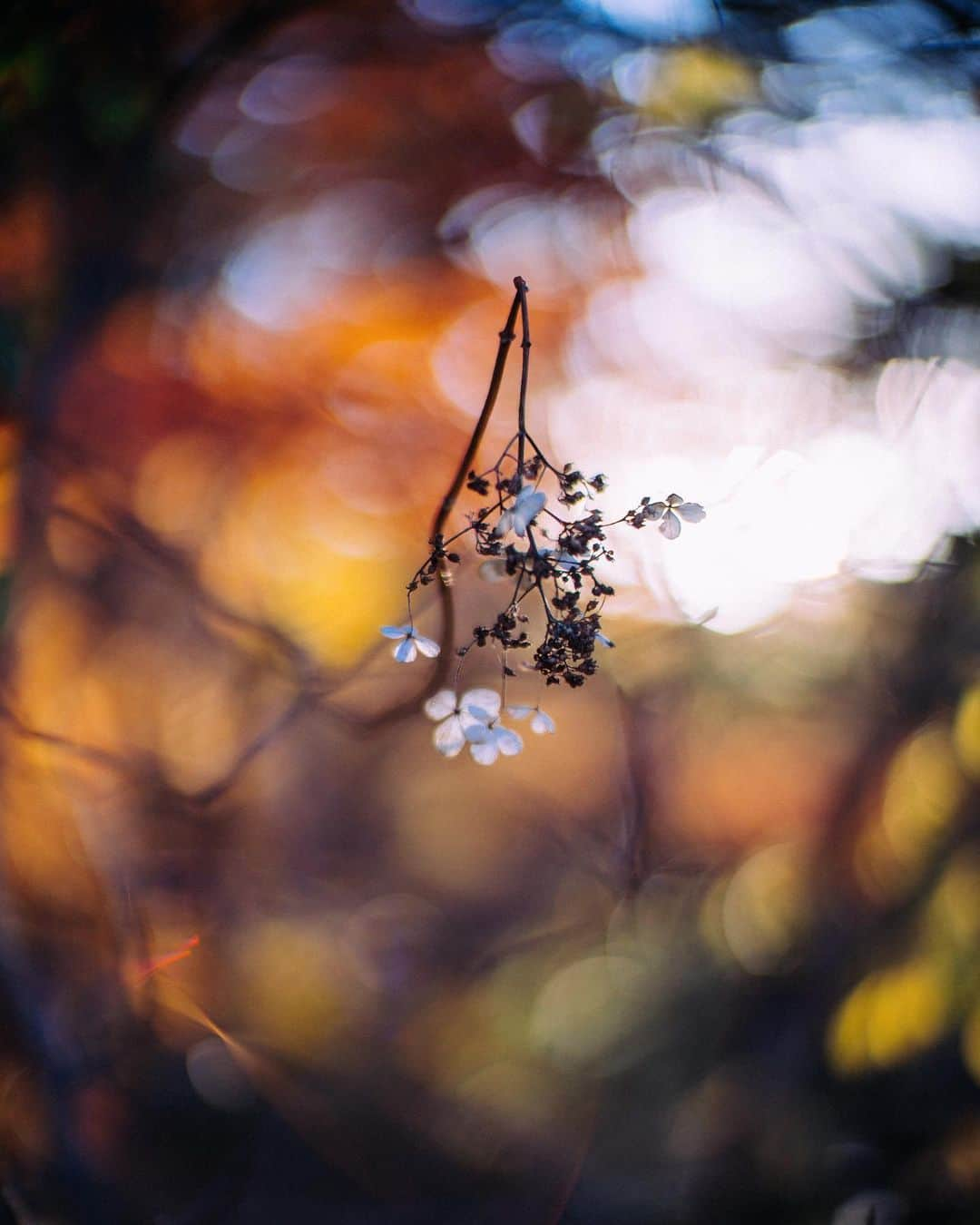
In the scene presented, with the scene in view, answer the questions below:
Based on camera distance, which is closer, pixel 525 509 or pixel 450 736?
pixel 525 509

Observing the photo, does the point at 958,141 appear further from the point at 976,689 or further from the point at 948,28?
the point at 976,689

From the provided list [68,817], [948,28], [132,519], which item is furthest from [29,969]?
[948,28]

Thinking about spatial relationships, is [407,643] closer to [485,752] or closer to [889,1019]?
[485,752]

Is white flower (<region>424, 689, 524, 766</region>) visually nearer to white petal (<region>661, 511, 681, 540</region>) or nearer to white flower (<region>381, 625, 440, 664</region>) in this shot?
Answer: white flower (<region>381, 625, 440, 664</region>)

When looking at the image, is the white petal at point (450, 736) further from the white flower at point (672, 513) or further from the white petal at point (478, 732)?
the white flower at point (672, 513)

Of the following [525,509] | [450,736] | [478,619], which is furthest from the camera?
[478,619]

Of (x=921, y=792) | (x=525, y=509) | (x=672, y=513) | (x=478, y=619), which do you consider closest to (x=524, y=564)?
(x=525, y=509)

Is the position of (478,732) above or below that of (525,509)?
below

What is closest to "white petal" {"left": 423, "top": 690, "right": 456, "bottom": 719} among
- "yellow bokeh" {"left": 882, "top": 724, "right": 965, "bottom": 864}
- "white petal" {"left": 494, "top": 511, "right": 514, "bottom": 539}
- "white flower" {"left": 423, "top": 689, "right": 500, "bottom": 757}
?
"white flower" {"left": 423, "top": 689, "right": 500, "bottom": 757}
